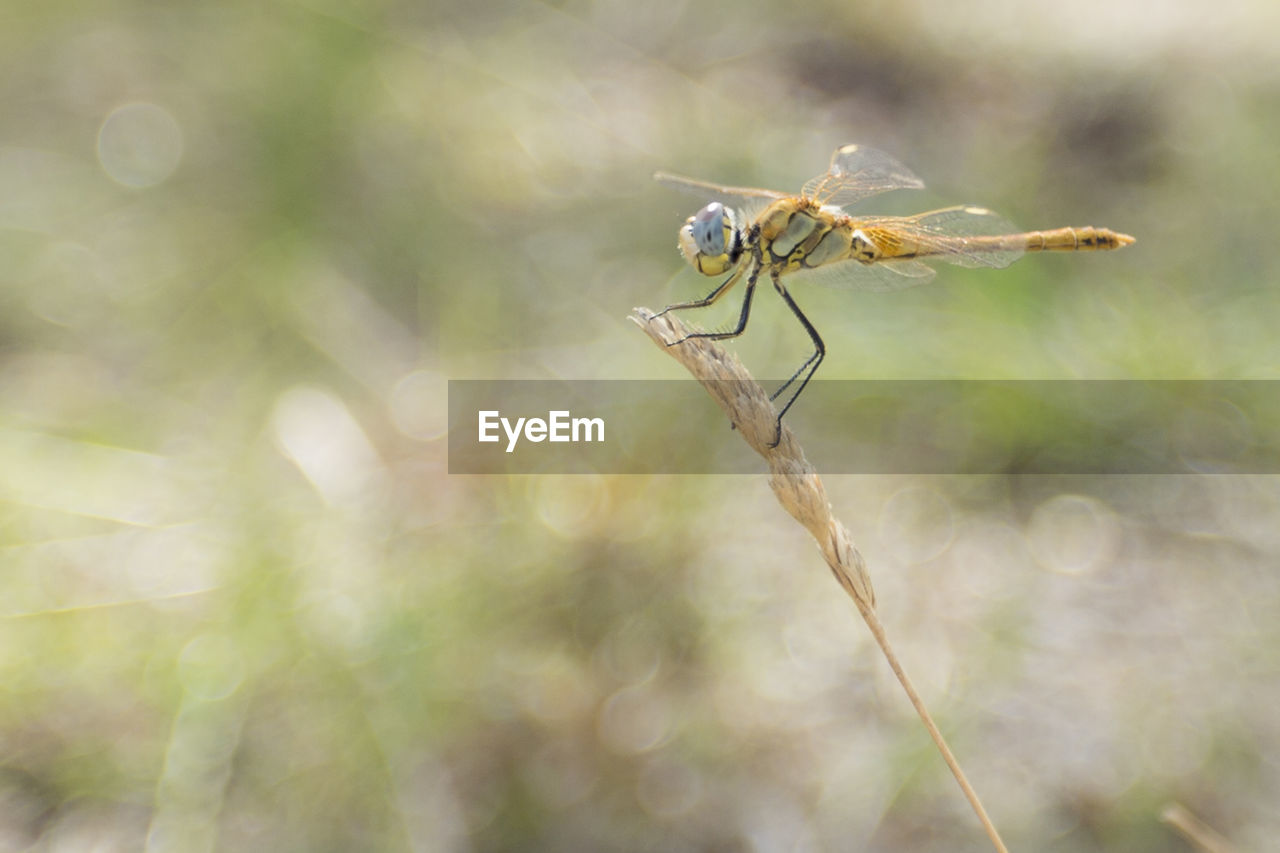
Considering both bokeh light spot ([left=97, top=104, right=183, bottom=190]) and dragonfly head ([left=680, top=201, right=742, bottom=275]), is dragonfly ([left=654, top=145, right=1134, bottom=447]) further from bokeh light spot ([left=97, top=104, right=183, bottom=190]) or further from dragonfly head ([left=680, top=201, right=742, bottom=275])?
bokeh light spot ([left=97, top=104, right=183, bottom=190])

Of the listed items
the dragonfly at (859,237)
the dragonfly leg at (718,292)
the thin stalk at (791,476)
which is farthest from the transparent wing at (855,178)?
the thin stalk at (791,476)

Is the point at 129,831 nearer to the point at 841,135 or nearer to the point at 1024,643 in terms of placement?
the point at 1024,643

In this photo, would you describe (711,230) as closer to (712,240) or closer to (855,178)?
(712,240)


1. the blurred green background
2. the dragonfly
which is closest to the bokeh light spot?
the blurred green background

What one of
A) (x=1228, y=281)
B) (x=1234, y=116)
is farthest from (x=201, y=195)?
(x=1234, y=116)

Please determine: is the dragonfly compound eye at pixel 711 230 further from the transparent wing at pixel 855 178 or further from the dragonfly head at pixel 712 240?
the transparent wing at pixel 855 178

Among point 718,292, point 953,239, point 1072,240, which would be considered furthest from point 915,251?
point 718,292
